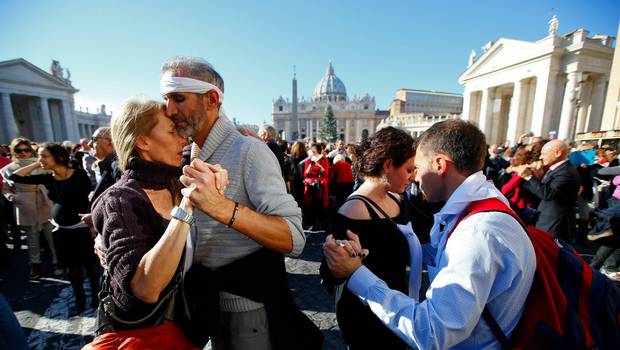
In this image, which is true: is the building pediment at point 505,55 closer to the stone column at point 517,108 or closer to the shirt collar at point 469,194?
the stone column at point 517,108

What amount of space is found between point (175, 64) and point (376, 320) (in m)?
1.88

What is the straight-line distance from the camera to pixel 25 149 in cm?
439

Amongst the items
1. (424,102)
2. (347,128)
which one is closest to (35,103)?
(347,128)

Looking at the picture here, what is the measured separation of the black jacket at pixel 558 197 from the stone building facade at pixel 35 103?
140 ft

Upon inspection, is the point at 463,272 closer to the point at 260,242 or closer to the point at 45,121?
the point at 260,242

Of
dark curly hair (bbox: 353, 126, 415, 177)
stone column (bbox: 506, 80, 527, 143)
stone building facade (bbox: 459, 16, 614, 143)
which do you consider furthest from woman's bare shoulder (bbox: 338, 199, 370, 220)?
stone column (bbox: 506, 80, 527, 143)

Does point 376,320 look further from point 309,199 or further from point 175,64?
point 309,199

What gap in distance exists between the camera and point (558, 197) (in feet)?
11.5

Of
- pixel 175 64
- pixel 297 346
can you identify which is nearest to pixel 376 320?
pixel 297 346

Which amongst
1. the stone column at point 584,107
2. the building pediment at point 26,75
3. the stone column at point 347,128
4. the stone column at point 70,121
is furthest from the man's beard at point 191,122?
the stone column at point 347,128

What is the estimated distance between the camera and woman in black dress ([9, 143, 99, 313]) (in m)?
3.12

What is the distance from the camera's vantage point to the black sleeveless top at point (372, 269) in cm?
159

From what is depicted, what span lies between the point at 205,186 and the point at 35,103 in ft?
158

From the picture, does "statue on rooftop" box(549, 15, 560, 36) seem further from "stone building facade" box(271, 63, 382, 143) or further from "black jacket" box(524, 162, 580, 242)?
"stone building facade" box(271, 63, 382, 143)
